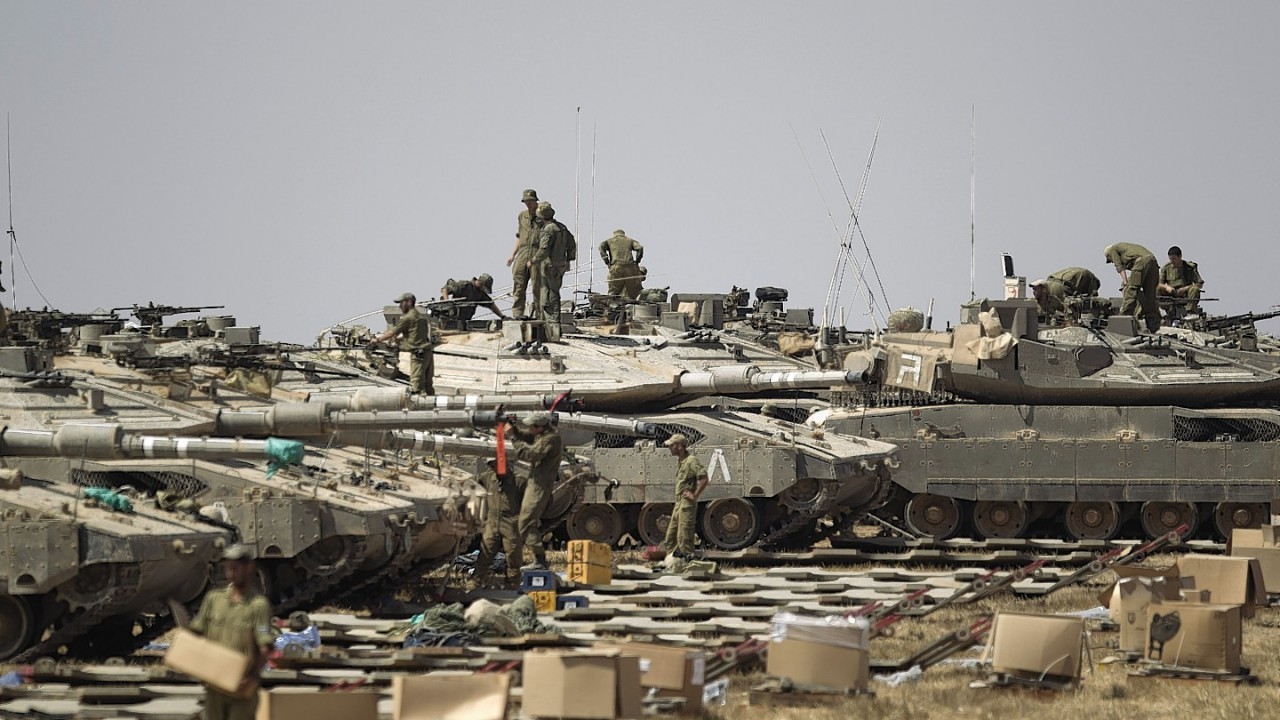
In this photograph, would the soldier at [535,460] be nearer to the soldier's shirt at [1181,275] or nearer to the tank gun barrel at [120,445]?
the tank gun barrel at [120,445]

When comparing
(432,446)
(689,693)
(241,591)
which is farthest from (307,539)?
(241,591)

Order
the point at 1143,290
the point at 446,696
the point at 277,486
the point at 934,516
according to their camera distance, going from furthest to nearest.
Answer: the point at 1143,290 → the point at 934,516 → the point at 277,486 → the point at 446,696

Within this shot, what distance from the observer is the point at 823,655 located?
1191cm

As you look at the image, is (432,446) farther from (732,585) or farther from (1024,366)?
(1024,366)

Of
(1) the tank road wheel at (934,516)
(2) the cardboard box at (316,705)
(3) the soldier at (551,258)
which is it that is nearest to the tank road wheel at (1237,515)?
(1) the tank road wheel at (934,516)

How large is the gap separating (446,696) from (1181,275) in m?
24.9

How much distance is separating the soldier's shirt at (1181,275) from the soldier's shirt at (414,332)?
14.6m

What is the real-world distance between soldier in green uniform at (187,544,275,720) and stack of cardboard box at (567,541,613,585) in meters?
8.88

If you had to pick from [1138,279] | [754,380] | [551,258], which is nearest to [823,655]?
[754,380]

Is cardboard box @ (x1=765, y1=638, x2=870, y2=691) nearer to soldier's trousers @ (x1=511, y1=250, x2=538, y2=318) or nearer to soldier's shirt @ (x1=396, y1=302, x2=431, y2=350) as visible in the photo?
soldier's shirt @ (x1=396, y1=302, x2=431, y2=350)

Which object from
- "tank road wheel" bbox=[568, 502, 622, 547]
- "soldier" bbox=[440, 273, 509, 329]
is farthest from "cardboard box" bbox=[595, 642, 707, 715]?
"soldier" bbox=[440, 273, 509, 329]

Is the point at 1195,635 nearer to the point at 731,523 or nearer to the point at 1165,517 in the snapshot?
the point at 731,523

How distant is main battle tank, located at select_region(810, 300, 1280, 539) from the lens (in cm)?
2352

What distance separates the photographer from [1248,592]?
1470 centimetres
